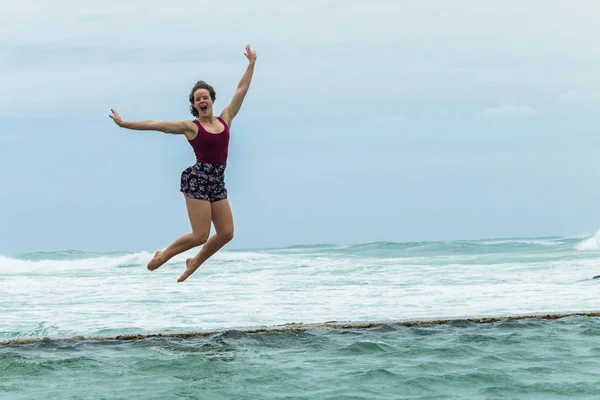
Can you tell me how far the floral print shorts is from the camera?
7875 mm

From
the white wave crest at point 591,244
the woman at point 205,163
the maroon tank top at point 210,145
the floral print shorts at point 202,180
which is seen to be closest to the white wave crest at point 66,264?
the white wave crest at point 591,244

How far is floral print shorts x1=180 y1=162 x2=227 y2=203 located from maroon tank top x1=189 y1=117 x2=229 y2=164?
0.07 metres

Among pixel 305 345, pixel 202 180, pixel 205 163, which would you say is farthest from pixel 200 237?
pixel 305 345

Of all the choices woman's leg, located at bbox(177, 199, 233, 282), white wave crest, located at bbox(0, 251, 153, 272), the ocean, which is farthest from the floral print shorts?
white wave crest, located at bbox(0, 251, 153, 272)

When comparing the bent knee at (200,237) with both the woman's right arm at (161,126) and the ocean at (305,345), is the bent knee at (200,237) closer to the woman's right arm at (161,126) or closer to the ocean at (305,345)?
the woman's right arm at (161,126)

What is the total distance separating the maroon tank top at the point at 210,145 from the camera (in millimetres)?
7680

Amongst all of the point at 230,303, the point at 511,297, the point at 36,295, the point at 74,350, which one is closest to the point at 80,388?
the point at 74,350

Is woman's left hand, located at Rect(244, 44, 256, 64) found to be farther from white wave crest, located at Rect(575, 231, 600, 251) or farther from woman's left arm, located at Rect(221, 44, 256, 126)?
white wave crest, located at Rect(575, 231, 600, 251)

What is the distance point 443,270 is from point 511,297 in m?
8.48

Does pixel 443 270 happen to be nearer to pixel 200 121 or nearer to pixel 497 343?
pixel 497 343

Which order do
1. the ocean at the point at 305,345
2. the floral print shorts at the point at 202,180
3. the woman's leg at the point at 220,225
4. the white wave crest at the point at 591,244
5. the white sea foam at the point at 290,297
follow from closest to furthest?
1. the ocean at the point at 305,345
2. the floral print shorts at the point at 202,180
3. the woman's leg at the point at 220,225
4. the white sea foam at the point at 290,297
5. the white wave crest at the point at 591,244

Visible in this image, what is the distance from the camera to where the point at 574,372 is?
7133mm

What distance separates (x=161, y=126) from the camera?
24.9 ft

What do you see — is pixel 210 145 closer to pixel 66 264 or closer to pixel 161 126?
pixel 161 126
